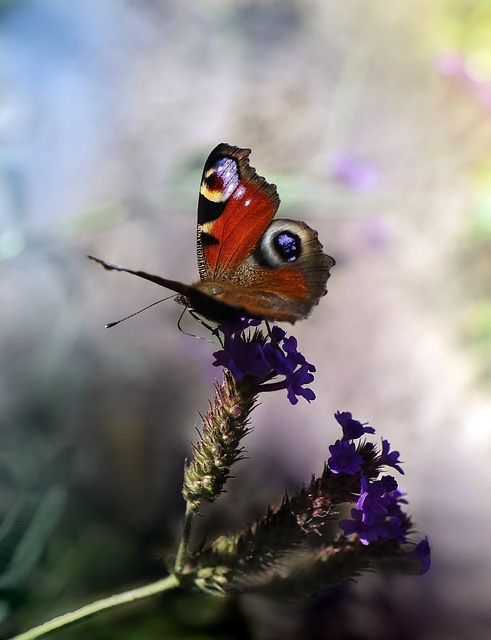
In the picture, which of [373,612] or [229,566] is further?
[373,612]

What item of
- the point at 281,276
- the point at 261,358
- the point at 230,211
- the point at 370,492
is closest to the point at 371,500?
the point at 370,492

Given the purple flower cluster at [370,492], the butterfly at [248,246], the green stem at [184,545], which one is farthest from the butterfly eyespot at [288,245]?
the green stem at [184,545]

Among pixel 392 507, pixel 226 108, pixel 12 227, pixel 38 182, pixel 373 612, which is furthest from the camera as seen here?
pixel 226 108

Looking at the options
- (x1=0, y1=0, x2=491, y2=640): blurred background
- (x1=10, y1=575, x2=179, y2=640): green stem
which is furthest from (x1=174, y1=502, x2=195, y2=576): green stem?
(x1=0, y1=0, x2=491, y2=640): blurred background

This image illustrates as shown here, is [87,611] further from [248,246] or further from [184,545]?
[248,246]

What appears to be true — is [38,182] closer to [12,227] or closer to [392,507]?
[12,227]

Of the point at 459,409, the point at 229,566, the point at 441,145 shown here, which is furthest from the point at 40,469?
the point at 441,145
